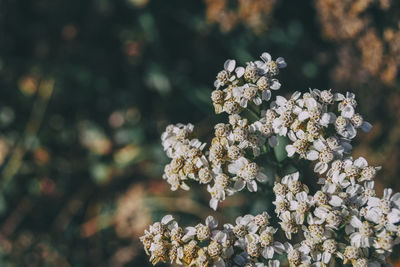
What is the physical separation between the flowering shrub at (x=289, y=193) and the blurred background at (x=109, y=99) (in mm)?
1016

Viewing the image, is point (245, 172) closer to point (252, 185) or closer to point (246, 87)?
point (252, 185)

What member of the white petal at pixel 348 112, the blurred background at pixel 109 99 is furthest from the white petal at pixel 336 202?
the blurred background at pixel 109 99

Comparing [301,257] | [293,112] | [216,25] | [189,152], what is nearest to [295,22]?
[216,25]

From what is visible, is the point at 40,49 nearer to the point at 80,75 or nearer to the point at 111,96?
the point at 80,75

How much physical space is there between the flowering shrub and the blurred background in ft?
3.33

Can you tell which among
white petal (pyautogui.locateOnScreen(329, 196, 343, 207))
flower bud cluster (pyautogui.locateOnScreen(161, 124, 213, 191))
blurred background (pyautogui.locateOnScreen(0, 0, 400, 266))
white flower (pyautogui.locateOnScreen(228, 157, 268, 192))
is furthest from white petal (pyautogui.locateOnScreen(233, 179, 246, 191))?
blurred background (pyautogui.locateOnScreen(0, 0, 400, 266))

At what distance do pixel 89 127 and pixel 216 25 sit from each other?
4.75ft

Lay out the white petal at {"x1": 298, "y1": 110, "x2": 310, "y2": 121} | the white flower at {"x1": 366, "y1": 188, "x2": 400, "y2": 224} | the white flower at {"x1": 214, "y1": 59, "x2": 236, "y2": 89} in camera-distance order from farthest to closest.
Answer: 1. the white flower at {"x1": 214, "y1": 59, "x2": 236, "y2": 89}
2. the white petal at {"x1": 298, "y1": 110, "x2": 310, "y2": 121}
3. the white flower at {"x1": 366, "y1": 188, "x2": 400, "y2": 224}

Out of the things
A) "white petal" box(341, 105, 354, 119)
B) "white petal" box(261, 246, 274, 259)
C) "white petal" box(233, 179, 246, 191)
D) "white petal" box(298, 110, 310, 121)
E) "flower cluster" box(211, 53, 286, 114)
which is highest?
"flower cluster" box(211, 53, 286, 114)

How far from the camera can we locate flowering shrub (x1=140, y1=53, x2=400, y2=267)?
158 centimetres

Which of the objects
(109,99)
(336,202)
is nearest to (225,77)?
(336,202)

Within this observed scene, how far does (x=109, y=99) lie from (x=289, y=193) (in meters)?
2.16

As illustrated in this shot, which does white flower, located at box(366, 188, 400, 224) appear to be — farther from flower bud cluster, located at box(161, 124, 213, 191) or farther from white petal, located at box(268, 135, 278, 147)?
flower bud cluster, located at box(161, 124, 213, 191)

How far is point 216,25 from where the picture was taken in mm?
2984
